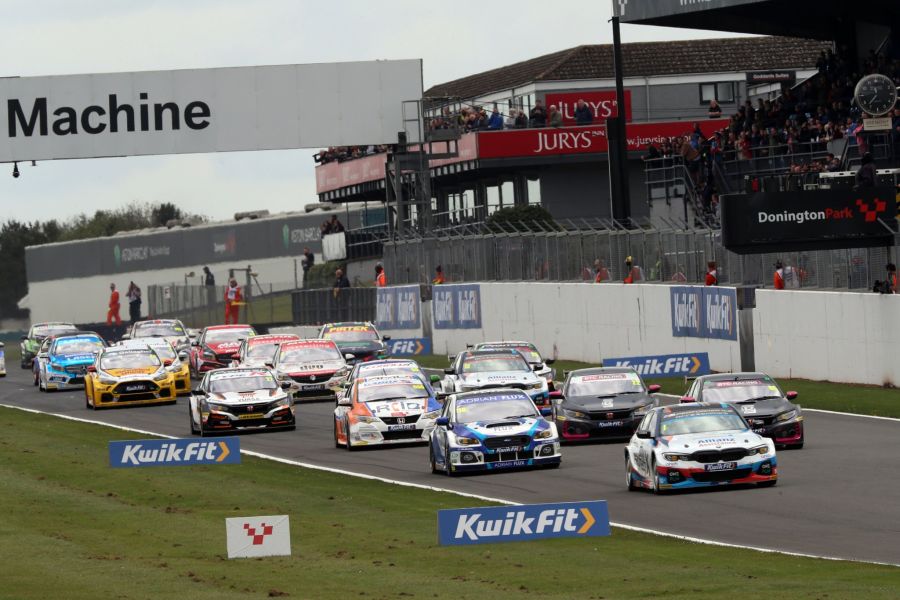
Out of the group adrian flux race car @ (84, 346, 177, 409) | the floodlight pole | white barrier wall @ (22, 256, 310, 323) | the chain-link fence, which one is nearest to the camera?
the chain-link fence

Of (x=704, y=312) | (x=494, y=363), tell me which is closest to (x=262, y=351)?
(x=494, y=363)

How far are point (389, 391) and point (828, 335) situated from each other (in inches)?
439

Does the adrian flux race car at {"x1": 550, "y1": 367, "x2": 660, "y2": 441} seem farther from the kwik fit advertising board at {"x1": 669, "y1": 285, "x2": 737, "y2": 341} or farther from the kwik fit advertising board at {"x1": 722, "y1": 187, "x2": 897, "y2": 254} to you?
the kwik fit advertising board at {"x1": 669, "y1": 285, "x2": 737, "y2": 341}

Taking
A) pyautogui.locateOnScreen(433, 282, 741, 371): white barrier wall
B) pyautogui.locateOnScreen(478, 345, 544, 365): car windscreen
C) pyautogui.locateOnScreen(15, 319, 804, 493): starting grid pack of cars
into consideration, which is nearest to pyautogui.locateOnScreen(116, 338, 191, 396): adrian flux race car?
pyautogui.locateOnScreen(15, 319, 804, 493): starting grid pack of cars

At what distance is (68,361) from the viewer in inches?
1820

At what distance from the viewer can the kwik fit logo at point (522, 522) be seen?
16078 mm

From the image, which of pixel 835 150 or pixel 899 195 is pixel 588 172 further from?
pixel 899 195

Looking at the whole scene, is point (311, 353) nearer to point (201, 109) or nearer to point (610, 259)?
point (610, 259)

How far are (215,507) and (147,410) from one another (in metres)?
17.5

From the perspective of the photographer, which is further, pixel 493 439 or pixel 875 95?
pixel 875 95

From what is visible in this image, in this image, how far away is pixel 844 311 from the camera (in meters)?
35.2

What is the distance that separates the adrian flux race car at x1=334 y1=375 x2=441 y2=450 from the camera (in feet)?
93.1

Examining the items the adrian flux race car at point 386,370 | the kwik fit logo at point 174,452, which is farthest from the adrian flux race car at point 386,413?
the kwik fit logo at point 174,452

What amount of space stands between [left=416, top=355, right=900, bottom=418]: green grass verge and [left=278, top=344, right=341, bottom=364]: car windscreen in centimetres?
708
